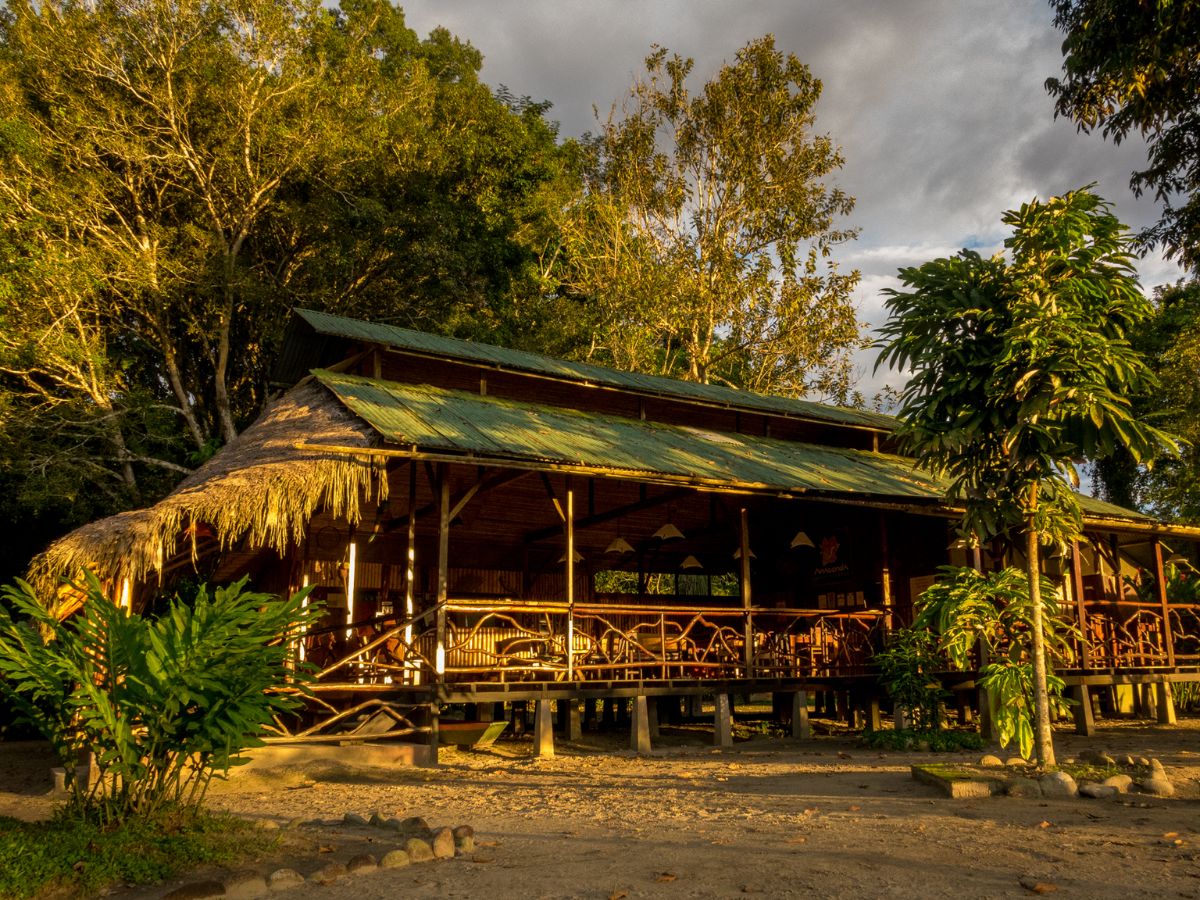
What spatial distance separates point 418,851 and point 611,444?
25.8ft

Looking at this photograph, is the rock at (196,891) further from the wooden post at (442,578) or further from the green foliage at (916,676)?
the green foliage at (916,676)

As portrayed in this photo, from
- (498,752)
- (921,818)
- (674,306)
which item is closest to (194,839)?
(921,818)

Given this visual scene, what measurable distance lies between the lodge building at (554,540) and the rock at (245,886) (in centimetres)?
347

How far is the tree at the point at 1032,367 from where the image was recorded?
28.8 ft

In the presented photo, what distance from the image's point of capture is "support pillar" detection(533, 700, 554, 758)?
1107cm

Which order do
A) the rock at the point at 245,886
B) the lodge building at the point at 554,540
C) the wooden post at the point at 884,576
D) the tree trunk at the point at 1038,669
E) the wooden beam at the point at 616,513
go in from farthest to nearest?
1. the wooden post at the point at 884,576
2. the wooden beam at the point at 616,513
3. the lodge building at the point at 554,540
4. the tree trunk at the point at 1038,669
5. the rock at the point at 245,886

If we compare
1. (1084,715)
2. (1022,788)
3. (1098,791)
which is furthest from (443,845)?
(1084,715)

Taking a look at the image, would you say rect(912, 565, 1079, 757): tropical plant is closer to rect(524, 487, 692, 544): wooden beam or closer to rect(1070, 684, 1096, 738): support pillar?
rect(524, 487, 692, 544): wooden beam

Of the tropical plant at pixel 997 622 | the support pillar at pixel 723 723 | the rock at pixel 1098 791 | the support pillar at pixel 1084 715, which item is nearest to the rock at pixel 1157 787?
the rock at pixel 1098 791

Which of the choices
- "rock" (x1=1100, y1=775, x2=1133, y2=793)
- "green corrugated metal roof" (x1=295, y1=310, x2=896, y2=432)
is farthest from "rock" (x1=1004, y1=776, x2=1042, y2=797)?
"green corrugated metal roof" (x1=295, y1=310, x2=896, y2=432)

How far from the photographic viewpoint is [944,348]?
9.29m

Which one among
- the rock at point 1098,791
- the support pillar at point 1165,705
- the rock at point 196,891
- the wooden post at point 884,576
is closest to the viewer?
the rock at point 196,891

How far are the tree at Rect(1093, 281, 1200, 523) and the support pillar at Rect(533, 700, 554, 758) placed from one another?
14508 millimetres

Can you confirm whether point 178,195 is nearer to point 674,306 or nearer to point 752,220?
point 674,306
